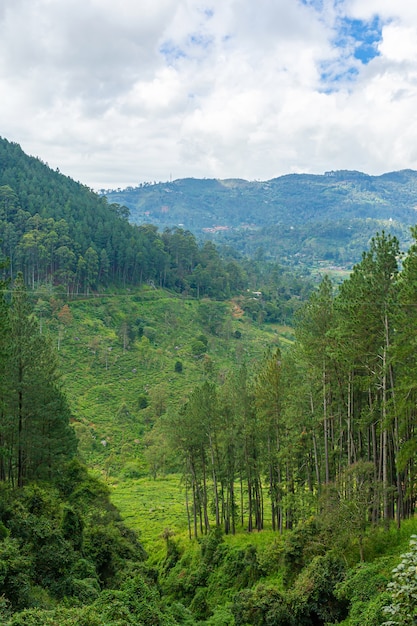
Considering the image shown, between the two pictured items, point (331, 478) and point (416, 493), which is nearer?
point (416, 493)

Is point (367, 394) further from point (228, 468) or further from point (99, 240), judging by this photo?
point (99, 240)

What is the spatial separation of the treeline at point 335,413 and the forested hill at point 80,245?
196 ft

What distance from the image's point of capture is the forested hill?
83.9m

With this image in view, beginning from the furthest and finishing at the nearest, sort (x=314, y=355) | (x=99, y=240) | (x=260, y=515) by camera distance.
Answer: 1. (x=99, y=240)
2. (x=260, y=515)
3. (x=314, y=355)

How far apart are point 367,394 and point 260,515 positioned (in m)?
13.9

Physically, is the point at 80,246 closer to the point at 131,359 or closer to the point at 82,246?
the point at 82,246

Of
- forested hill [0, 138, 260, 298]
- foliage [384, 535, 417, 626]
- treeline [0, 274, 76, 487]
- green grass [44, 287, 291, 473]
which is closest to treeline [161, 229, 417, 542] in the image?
treeline [0, 274, 76, 487]

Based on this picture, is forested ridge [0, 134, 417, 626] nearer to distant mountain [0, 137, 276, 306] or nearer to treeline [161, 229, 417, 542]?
treeline [161, 229, 417, 542]

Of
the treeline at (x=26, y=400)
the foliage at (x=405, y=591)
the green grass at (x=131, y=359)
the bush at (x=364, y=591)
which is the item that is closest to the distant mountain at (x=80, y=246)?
the green grass at (x=131, y=359)

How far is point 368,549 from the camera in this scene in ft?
64.7

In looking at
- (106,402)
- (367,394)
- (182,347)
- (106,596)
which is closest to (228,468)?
(367,394)

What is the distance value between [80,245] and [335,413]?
7416 centimetres

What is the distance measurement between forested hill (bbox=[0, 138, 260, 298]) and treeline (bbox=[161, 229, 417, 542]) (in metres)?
59.8

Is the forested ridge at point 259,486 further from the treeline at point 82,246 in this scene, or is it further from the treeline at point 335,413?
the treeline at point 82,246
